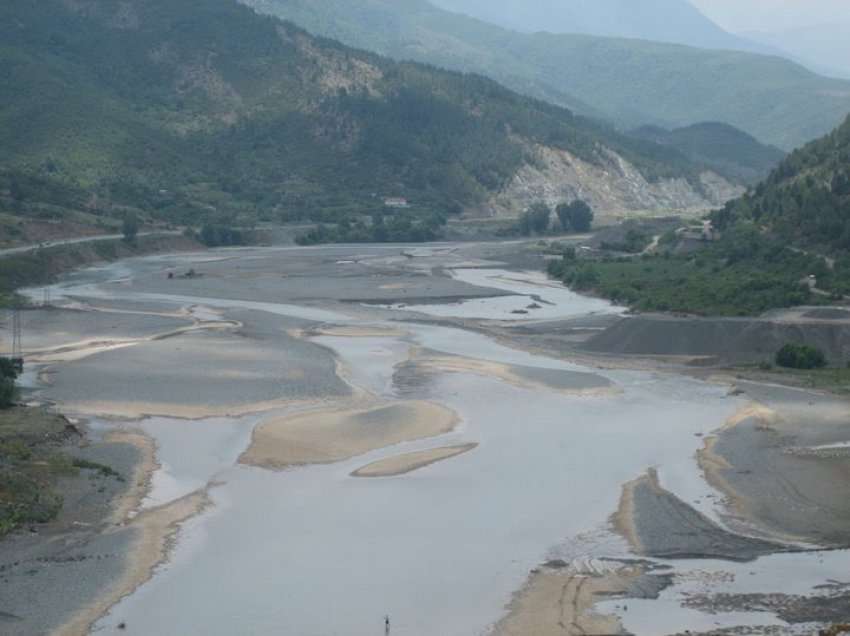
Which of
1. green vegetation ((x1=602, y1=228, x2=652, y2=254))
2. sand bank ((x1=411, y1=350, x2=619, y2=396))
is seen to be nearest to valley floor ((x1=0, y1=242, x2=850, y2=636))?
sand bank ((x1=411, y1=350, x2=619, y2=396))

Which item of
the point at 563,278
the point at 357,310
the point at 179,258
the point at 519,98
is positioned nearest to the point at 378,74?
the point at 519,98

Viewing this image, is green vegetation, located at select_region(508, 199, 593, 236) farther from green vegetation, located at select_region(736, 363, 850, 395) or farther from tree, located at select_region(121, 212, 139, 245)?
green vegetation, located at select_region(736, 363, 850, 395)

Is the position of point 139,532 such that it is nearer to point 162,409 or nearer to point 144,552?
point 144,552

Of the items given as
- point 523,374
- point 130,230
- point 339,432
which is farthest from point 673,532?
point 130,230

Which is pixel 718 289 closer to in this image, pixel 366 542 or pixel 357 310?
pixel 357 310

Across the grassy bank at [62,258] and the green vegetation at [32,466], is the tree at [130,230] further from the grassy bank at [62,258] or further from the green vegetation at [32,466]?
the green vegetation at [32,466]

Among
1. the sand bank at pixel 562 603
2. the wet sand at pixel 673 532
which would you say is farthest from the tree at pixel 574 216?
the sand bank at pixel 562 603
